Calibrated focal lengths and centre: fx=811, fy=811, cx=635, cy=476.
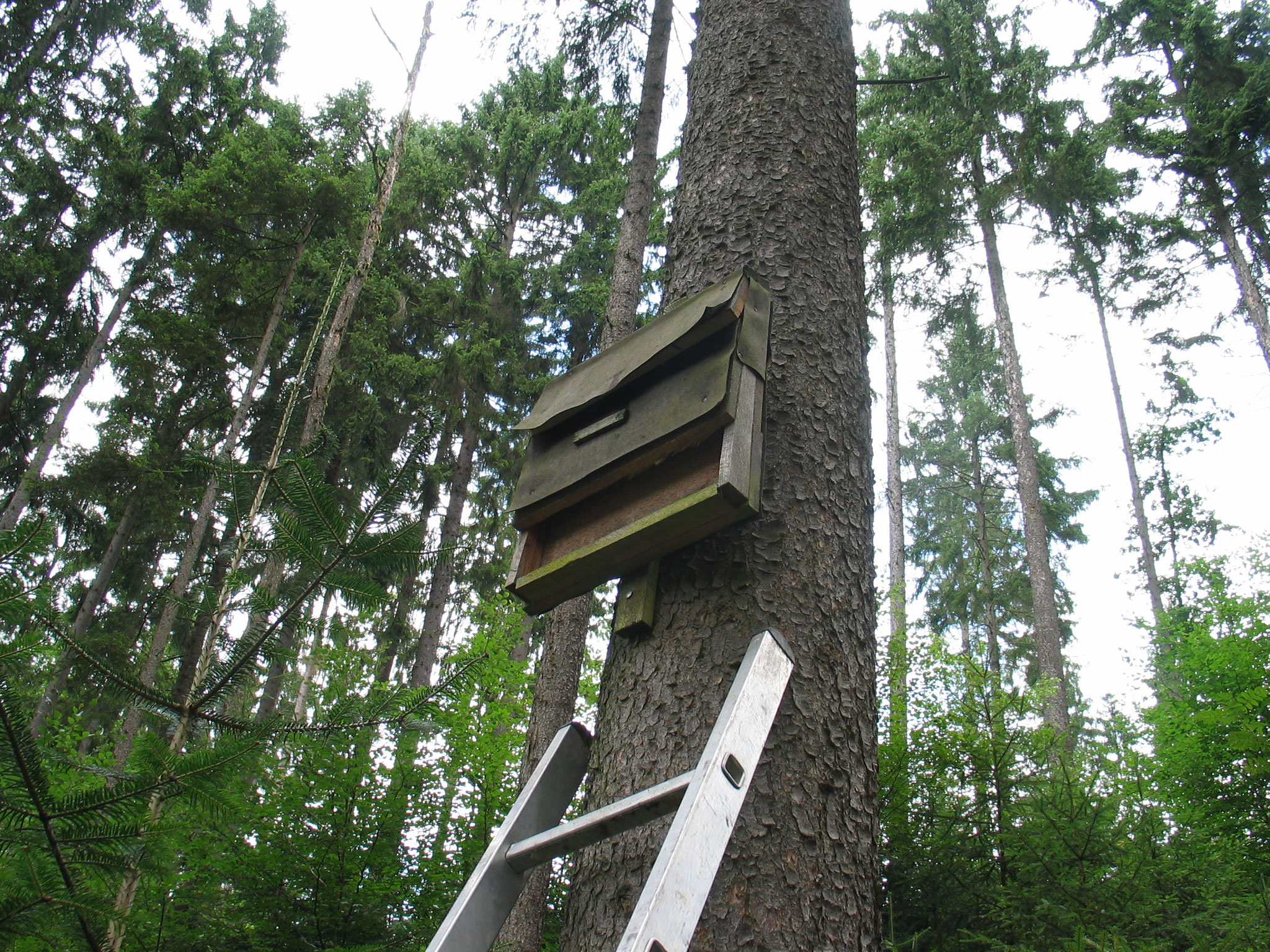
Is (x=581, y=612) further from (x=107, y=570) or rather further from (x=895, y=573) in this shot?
(x=107, y=570)

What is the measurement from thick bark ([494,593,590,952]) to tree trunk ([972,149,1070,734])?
21.1 feet

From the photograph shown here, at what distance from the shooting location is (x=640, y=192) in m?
6.98

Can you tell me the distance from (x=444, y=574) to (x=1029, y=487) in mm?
8750

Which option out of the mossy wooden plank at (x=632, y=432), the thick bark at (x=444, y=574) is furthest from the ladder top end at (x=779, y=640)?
the thick bark at (x=444, y=574)

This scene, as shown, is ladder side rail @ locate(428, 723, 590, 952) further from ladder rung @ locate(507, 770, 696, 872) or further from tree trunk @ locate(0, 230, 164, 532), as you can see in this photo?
tree trunk @ locate(0, 230, 164, 532)

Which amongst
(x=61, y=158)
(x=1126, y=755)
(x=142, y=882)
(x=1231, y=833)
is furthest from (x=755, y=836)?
(x=61, y=158)

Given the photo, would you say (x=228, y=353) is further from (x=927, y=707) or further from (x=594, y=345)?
(x=927, y=707)

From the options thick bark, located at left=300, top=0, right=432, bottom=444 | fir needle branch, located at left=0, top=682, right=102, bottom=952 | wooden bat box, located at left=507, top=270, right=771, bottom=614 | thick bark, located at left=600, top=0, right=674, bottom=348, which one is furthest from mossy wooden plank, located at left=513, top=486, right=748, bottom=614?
thick bark, located at left=600, top=0, right=674, bottom=348

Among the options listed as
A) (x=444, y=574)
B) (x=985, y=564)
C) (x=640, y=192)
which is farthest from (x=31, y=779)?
(x=985, y=564)

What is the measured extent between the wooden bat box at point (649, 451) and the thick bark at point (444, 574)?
9176 mm

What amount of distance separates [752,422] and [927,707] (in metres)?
4.31

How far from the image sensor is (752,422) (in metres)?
1.59

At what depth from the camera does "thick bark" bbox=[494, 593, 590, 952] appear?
4.39 meters

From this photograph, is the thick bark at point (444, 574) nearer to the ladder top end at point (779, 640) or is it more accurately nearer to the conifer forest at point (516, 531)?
the conifer forest at point (516, 531)
